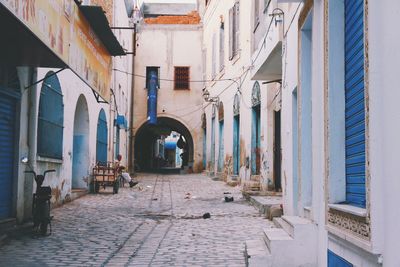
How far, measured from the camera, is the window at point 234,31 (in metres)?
19.8

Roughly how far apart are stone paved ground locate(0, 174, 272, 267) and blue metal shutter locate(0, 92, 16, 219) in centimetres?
68

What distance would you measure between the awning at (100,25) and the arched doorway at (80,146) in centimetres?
424

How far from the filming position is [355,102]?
13.8 ft

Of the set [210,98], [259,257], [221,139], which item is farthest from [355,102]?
[210,98]

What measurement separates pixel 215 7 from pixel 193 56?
4746 millimetres

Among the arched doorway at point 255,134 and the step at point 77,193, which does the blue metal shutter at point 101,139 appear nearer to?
the step at point 77,193

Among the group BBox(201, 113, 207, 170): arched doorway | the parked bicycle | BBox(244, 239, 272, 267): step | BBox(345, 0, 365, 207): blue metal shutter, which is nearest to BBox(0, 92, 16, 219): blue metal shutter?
the parked bicycle

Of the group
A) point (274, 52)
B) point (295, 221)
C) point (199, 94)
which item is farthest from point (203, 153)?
point (295, 221)

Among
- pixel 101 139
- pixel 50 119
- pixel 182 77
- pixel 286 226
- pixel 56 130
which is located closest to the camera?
pixel 286 226

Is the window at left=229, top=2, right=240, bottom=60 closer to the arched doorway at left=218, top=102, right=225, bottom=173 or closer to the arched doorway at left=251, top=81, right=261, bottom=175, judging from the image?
the arched doorway at left=218, top=102, right=225, bottom=173

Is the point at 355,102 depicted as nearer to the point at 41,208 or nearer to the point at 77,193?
the point at 41,208

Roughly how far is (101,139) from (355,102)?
14.2 m

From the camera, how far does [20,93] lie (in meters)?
8.89

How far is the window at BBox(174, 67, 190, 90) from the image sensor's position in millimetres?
29469
